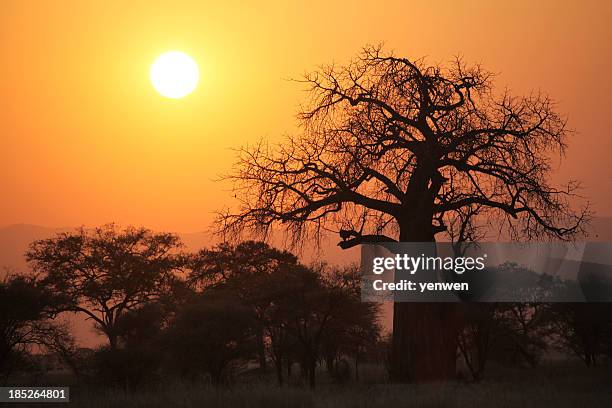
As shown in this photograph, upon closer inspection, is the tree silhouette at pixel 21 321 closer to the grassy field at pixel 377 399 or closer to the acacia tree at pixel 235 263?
the grassy field at pixel 377 399

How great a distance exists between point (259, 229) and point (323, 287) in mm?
10990

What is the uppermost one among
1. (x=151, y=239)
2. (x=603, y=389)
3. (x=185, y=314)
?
(x=151, y=239)

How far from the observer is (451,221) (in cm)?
1666

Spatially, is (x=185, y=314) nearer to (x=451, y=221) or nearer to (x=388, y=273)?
(x=388, y=273)

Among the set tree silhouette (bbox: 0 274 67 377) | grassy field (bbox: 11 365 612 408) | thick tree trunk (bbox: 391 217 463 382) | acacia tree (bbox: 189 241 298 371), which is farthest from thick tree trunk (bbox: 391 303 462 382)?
acacia tree (bbox: 189 241 298 371)

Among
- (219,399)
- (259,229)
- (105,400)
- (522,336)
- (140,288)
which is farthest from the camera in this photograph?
(140,288)

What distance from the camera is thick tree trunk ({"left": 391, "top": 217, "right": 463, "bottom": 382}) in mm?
16719

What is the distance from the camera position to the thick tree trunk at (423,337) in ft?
54.9

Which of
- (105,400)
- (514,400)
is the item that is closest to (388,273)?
(514,400)

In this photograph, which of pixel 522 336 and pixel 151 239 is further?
pixel 151 239

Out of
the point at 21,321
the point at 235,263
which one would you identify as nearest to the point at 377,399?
the point at 21,321

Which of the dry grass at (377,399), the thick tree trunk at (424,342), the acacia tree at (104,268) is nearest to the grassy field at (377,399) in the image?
the dry grass at (377,399)

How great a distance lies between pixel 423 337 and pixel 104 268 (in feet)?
95.6

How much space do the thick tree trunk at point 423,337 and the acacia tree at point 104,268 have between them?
26.5 m
